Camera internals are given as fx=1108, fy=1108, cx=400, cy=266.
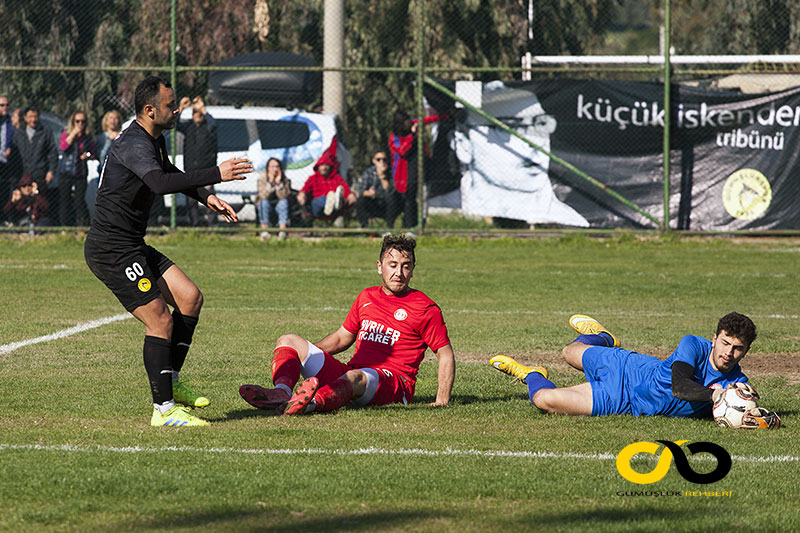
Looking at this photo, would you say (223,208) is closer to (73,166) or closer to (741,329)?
(741,329)

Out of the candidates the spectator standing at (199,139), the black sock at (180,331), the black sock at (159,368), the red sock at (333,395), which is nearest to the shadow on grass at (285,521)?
the black sock at (159,368)

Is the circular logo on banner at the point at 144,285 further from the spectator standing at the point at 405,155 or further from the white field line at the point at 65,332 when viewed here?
the spectator standing at the point at 405,155

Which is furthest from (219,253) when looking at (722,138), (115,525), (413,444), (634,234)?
(115,525)

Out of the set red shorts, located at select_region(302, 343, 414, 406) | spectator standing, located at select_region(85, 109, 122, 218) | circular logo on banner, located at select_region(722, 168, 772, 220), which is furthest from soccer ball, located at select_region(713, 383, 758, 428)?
spectator standing, located at select_region(85, 109, 122, 218)

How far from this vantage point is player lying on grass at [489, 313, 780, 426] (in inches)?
234

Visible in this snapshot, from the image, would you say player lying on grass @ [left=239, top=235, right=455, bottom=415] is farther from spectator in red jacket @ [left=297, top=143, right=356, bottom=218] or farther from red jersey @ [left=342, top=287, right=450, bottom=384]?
spectator in red jacket @ [left=297, top=143, right=356, bottom=218]

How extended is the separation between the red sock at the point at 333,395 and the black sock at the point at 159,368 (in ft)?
2.68

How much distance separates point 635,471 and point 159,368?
256 cm

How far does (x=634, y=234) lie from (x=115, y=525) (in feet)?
48.7

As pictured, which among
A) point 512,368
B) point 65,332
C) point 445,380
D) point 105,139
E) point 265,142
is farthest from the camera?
point 265,142

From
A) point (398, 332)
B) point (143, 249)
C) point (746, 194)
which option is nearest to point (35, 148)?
point (746, 194)

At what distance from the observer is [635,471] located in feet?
16.2

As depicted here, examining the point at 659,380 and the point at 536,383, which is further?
the point at 536,383

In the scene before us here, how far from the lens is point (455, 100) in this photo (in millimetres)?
17984
